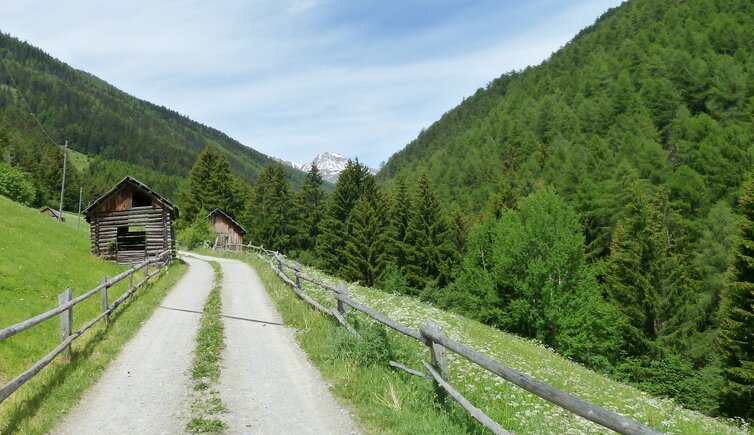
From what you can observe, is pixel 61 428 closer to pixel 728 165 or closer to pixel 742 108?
pixel 728 165

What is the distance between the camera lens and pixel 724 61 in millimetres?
80438

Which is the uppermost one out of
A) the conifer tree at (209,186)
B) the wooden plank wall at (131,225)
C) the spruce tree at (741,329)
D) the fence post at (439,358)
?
the conifer tree at (209,186)

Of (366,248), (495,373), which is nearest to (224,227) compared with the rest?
(366,248)

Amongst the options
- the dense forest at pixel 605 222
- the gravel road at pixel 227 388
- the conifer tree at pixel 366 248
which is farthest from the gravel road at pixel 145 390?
the conifer tree at pixel 366 248

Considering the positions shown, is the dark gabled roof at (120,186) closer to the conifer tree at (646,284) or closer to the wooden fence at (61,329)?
the wooden fence at (61,329)

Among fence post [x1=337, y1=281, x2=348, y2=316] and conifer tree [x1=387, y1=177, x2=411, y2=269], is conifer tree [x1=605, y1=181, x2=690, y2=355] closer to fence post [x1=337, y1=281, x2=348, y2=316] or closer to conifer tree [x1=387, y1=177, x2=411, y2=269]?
conifer tree [x1=387, y1=177, x2=411, y2=269]

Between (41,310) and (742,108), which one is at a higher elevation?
(742,108)

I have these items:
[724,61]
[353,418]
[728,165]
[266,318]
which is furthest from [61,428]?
[724,61]

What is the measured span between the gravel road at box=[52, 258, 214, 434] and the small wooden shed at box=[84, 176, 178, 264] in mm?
24066

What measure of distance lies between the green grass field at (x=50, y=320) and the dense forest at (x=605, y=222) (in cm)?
2833

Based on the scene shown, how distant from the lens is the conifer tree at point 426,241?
55.4 meters

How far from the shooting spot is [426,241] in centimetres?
5575

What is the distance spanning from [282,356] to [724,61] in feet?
328

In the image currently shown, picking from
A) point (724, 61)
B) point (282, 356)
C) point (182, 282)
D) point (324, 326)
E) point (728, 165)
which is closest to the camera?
point (282, 356)
